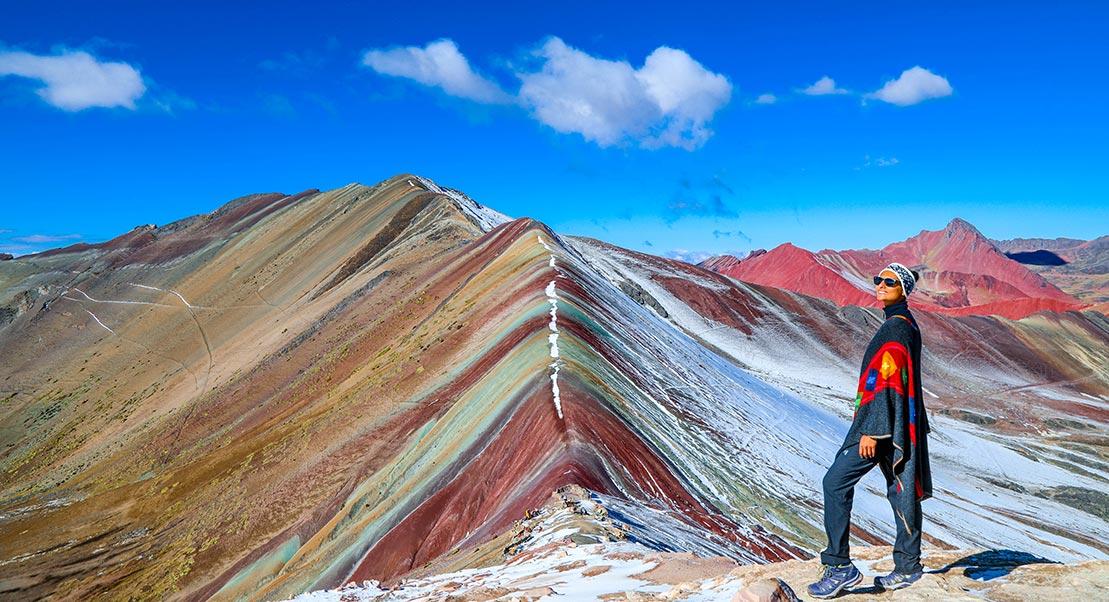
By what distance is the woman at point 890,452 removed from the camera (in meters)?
5.99

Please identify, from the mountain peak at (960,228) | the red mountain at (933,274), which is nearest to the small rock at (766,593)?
the red mountain at (933,274)

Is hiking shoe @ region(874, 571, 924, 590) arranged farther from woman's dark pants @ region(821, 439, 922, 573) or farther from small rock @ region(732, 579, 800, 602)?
small rock @ region(732, 579, 800, 602)

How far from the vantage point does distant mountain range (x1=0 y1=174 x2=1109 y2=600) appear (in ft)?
51.9

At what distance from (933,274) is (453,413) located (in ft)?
453

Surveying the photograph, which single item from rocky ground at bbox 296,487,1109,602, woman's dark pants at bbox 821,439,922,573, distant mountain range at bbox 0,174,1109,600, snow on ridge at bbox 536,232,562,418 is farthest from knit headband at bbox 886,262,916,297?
snow on ridge at bbox 536,232,562,418

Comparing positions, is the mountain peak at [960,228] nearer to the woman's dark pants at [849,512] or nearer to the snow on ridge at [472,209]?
the snow on ridge at [472,209]

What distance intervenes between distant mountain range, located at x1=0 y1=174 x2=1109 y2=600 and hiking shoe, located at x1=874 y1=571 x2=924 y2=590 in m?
4.26

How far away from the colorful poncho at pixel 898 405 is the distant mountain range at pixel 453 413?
15.4ft

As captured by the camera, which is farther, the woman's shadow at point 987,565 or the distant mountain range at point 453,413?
the distant mountain range at point 453,413

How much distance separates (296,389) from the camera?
33.8 metres

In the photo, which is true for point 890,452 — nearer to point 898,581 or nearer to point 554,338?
point 898,581

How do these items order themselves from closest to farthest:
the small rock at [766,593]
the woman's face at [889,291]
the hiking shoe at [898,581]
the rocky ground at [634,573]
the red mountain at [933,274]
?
1. the small rock at [766,593]
2. the rocky ground at [634,573]
3. the hiking shoe at [898,581]
4. the woman's face at [889,291]
5. the red mountain at [933,274]

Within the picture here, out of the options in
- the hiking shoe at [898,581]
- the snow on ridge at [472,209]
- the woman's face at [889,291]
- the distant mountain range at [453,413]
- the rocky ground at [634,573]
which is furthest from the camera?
the snow on ridge at [472,209]

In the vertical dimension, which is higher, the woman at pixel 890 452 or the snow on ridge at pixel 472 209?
the snow on ridge at pixel 472 209
